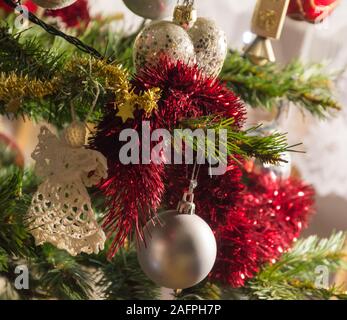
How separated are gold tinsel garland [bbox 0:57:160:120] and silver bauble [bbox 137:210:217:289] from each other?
11 cm

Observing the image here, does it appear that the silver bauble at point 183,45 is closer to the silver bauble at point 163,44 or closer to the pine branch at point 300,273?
the silver bauble at point 163,44

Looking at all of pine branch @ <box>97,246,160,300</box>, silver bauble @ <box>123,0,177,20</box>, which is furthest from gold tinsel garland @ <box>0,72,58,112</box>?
pine branch @ <box>97,246,160,300</box>

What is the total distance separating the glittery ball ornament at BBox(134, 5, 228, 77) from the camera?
50 centimetres

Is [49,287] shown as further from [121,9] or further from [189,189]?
[121,9]

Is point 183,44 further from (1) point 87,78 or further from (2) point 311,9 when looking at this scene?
(2) point 311,9

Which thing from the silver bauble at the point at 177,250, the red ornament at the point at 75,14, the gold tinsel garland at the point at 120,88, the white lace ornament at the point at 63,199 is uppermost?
the red ornament at the point at 75,14

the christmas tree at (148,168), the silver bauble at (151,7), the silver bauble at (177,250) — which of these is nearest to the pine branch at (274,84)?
the christmas tree at (148,168)

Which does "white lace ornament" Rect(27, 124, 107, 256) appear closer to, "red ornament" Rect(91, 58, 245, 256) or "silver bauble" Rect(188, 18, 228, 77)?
"red ornament" Rect(91, 58, 245, 256)

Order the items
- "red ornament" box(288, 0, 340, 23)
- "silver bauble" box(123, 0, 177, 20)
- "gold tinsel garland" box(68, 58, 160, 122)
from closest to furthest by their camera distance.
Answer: "gold tinsel garland" box(68, 58, 160, 122), "silver bauble" box(123, 0, 177, 20), "red ornament" box(288, 0, 340, 23)

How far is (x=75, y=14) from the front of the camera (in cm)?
78

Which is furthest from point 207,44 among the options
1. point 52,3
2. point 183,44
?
point 52,3

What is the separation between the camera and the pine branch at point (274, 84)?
2.37 feet

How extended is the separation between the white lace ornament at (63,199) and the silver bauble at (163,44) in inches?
4.1
